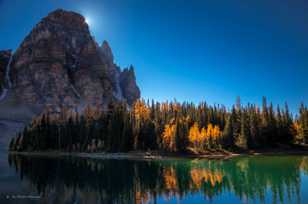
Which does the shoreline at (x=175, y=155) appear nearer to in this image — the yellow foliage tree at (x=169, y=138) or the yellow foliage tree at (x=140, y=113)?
the yellow foliage tree at (x=169, y=138)

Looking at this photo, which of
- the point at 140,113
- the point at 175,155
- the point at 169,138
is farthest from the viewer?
the point at 140,113

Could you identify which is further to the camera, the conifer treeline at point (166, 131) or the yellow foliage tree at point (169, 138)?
the conifer treeline at point (166, 131)

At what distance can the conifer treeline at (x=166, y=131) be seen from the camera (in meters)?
79.9

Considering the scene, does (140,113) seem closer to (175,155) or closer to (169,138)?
(169,138)

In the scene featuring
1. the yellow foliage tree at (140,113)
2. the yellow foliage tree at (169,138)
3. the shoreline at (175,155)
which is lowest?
the shoreline at (175,155)

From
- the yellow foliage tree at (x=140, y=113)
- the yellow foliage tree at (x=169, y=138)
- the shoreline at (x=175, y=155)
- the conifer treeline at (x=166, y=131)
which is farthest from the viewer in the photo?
the yellow foliage tree at (x=140, y=113)

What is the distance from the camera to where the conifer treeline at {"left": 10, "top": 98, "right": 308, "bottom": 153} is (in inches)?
3145

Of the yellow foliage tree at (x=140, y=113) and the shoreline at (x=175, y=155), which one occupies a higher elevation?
the yellow foliage tree at (x=140, y=113)

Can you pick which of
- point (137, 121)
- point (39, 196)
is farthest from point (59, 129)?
point (39, 196)

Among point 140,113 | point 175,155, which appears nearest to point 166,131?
point 175,155

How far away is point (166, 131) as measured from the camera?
8000 cm

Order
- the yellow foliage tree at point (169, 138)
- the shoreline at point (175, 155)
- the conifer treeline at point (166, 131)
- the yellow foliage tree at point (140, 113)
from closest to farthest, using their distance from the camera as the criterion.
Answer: the shoreline at point (175, 155), the yellow foliage tree at point (169, 138), the conifer treeline at point (166, 131), the yellow foliage tree at point (140, 113)

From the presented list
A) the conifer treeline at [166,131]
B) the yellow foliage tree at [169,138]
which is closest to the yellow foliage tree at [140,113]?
the conifer treeline at [166,131]

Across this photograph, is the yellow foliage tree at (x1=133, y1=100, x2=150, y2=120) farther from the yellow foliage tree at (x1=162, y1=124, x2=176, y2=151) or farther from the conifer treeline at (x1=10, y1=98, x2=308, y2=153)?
the yellow foliage tree at (x1=162, y1=124, x2=176, y2=151)
